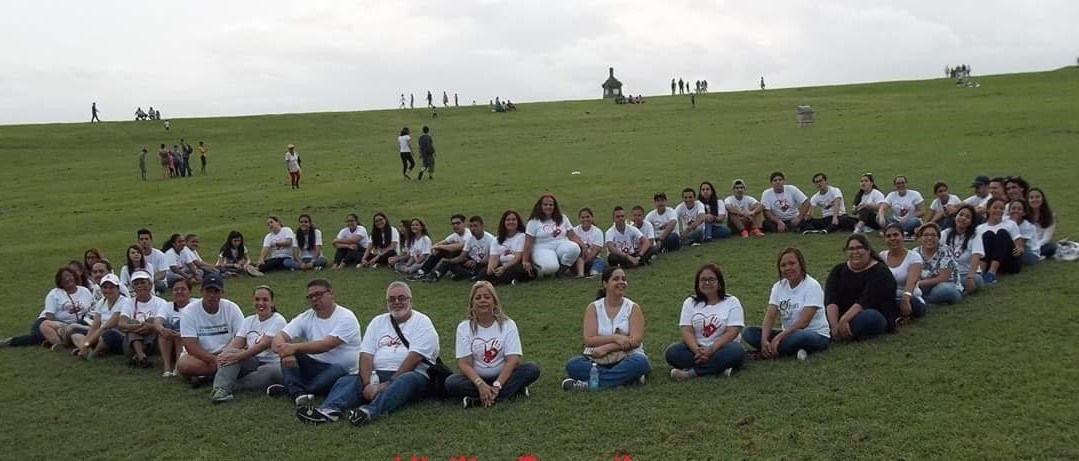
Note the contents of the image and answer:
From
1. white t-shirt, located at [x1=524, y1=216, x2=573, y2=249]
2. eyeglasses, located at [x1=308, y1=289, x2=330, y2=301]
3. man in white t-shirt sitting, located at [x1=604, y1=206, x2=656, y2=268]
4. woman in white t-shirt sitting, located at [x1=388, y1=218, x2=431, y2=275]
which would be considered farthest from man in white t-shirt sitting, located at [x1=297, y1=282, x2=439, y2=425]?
woman in white t-shirt sitting, located at [x1=388, y1=218, x2=431, y2=275]

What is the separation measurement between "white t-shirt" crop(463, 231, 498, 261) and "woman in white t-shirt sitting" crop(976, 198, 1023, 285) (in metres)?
7.66

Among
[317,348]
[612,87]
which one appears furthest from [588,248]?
[612,87]

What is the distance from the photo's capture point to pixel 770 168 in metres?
28.4

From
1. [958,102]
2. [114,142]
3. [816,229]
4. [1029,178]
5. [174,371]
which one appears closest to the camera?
[174,371]

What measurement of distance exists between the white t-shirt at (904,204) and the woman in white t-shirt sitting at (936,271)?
5.71m

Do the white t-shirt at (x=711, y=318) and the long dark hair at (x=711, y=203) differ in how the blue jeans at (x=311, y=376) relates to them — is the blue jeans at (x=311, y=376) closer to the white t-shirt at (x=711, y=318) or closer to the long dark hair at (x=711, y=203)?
the white t-shirt at (x=711, y=318)

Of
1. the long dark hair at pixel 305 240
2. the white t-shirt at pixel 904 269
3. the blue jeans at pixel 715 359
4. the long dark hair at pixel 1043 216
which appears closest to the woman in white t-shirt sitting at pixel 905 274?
the white t-shirt at pixel 904 269

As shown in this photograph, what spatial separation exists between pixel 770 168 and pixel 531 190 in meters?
7.87

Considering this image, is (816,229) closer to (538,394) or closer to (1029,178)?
(1029,178)

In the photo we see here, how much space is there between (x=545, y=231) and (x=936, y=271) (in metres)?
6.29

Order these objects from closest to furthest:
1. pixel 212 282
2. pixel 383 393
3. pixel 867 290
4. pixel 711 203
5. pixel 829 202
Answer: pixel 383 393 → pixel 867 290 → pixel 212 282 → pixel 829 202 → pixel 711 203

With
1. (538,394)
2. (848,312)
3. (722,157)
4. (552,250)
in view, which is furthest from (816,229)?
(722,157)

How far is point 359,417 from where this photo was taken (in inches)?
308

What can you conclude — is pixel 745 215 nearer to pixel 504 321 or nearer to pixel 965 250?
pixel 965 250
